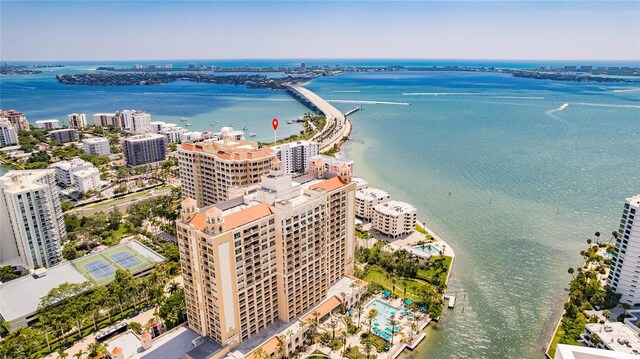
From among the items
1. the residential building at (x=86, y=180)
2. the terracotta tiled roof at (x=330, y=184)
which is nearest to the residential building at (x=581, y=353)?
the terracotta tiled roof at (x=330, y=184)

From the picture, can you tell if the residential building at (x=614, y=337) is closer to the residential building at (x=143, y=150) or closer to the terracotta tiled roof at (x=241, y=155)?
the terracotta tiled roof at (x=241, y=155)

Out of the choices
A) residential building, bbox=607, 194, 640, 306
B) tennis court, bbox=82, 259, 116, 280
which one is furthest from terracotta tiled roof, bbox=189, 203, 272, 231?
residential building, bbox=607, 194, 640, 306

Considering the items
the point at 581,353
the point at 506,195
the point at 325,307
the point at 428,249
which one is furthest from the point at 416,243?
the point at 581,353

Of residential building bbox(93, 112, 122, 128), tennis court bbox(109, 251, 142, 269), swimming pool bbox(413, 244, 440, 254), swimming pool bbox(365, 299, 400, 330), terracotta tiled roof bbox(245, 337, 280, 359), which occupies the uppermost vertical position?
residential building bbox(93, 112, 122, 128)

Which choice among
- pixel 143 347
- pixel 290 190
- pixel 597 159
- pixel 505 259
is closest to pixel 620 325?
pixel 505 259

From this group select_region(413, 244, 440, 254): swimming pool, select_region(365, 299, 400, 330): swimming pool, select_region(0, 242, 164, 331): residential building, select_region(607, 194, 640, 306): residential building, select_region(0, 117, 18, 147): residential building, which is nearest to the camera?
select_region(0, 242, 164, 331): residential building

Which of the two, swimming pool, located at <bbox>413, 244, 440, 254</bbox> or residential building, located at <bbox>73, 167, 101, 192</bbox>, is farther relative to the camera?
residential building, located at <bbox>73, 167, 101, 192</bbox>

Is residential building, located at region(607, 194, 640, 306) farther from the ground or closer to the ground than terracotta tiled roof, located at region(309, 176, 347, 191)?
closer to the ground

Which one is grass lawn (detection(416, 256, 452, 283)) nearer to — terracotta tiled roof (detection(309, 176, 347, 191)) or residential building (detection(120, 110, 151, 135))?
terracotta tiled roof (detection(309, 176, 347, 191))
